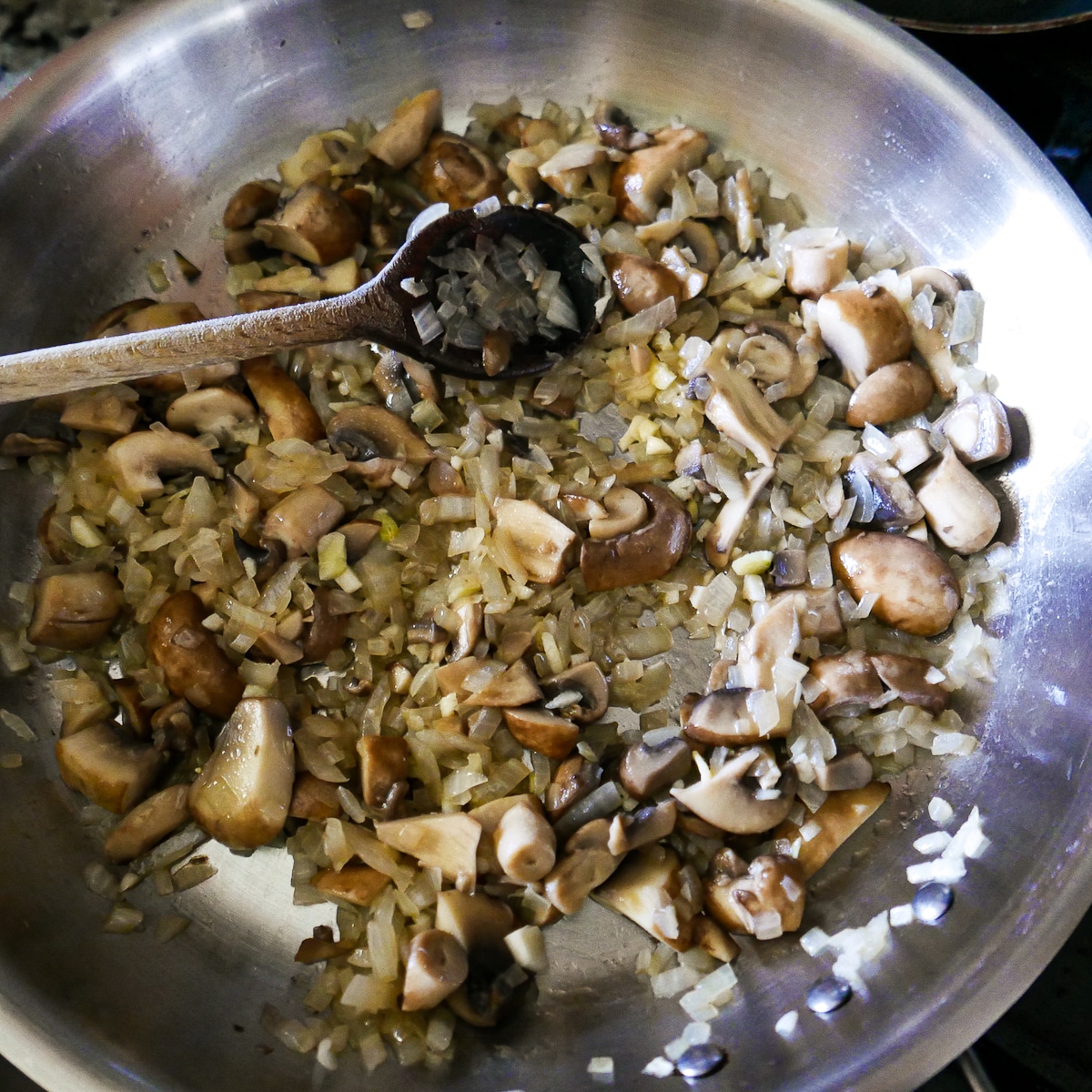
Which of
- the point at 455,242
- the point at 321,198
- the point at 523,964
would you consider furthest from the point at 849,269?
the point at 523,964

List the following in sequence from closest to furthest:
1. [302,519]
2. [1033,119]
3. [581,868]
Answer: [581,868] → [302,519] → [1033,119]

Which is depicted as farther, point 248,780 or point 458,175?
point 458,175

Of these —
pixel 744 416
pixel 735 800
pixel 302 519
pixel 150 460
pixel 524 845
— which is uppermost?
pixel 150 460

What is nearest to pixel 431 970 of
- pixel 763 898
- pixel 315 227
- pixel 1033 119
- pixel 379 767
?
pixel 379 767

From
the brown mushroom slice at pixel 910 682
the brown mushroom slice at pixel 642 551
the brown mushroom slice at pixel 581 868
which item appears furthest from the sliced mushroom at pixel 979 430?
the brown mushroom slice at pixel 581 868

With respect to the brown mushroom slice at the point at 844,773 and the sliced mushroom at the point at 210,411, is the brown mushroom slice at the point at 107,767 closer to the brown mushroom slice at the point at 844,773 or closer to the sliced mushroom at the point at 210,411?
the sliced mushroom at the point at 210,411

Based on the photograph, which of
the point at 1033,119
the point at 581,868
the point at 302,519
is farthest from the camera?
the point at 1033,119

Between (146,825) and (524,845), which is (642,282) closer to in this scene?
(524,845)

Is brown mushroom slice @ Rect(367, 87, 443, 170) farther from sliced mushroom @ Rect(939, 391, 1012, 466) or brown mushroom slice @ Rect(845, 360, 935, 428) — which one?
brown mushroom slice @ Rect(845, 360, 935, 428)
